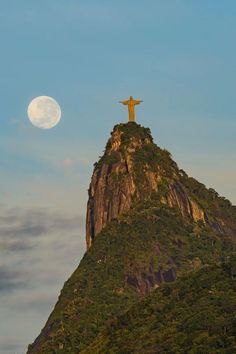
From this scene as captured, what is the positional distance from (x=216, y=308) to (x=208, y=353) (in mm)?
25393

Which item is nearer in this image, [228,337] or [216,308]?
[228,337]

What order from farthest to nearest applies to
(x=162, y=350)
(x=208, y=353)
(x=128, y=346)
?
(x=128, y=346) < (x=162, y=350) < (x=208, y=353)

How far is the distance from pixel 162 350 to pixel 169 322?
21.0 m

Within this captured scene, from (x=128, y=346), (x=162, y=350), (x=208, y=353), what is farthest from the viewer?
(x=128, y=346)

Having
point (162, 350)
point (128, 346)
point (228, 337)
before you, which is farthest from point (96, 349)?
point (228, 337)

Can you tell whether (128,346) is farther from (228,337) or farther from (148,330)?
(228,337)

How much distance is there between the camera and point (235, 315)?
182 meters

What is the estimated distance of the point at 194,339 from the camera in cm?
17600

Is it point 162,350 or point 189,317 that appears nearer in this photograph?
point 162,350

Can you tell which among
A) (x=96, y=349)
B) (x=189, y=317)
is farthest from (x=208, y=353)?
(x=96, y=349)

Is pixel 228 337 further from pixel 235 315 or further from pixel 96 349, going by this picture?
pixel 96 349

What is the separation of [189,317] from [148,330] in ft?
36.7

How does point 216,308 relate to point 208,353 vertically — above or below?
above

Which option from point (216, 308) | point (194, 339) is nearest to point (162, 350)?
point (194, 339)
